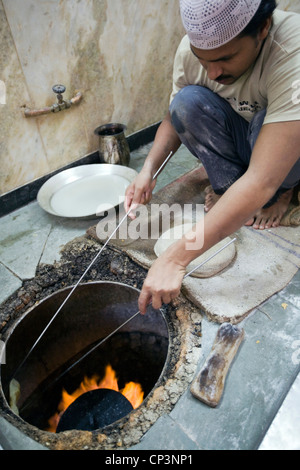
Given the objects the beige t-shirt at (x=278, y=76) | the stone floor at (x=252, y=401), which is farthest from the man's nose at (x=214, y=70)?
the stone floor at (x=252, y=401)

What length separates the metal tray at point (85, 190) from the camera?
241cm

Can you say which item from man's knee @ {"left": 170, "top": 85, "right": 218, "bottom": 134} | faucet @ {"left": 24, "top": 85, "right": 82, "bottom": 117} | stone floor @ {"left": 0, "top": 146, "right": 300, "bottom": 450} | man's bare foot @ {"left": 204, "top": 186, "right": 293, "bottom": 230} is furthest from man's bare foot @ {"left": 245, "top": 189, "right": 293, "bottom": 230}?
faucet @ {"left": 24, "top": 85, "right": 82, "bottom": 117}

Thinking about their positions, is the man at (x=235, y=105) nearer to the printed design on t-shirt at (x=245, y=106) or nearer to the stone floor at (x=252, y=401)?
the printed design on t-shirt at (x=245, y=106)

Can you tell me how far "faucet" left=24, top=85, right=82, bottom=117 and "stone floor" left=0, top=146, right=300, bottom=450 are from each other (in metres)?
1.22

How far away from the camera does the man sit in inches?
47.0

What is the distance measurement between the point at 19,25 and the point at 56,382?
2356 millimetres

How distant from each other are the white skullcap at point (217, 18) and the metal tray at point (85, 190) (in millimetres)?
1292

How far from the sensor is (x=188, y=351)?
1542mm

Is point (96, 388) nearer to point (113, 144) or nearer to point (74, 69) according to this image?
point (113, 144)

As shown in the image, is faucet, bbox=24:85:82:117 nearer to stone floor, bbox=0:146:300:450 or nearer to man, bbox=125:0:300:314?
man, bbox=125:0:300:314

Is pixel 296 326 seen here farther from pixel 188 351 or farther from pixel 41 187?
pixel 41 187

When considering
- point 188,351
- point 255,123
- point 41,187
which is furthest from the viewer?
point 41,187

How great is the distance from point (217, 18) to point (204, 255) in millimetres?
1171
